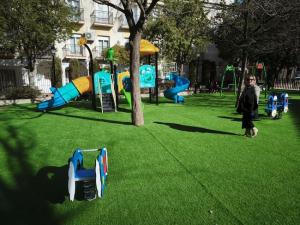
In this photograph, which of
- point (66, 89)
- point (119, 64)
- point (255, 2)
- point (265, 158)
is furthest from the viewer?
point (119, 64)

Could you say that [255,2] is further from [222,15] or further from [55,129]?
[55,129]

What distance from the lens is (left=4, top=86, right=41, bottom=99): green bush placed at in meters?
16.7

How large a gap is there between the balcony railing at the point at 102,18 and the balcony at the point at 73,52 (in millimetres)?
3388

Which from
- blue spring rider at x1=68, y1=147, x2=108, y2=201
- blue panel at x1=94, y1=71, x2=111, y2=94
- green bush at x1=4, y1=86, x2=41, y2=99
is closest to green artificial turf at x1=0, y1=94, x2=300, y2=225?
blue spring rider at x1=68, y1=147, x2=108, y2=201

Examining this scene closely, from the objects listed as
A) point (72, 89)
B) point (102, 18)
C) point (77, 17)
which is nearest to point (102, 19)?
point (102, 18)

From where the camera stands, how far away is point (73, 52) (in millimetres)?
27250

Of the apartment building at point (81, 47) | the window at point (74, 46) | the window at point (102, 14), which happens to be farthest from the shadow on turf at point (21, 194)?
the window at point (102, 14)

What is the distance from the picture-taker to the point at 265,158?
5543 millimetres

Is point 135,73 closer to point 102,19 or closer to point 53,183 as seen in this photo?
point 53,183

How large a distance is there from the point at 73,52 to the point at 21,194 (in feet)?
82.2

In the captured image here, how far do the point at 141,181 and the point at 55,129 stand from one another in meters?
5.03

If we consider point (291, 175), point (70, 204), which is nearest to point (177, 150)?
point (291, 175)

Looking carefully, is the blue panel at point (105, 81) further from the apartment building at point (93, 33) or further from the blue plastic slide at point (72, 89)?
the apartment building at point (93, 33)

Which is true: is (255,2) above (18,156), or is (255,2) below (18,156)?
above
